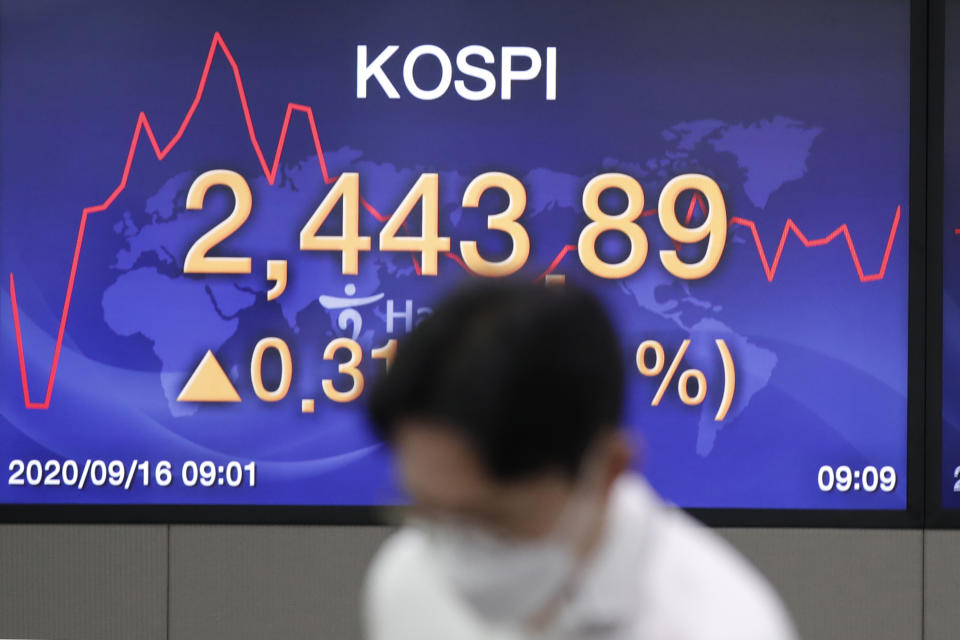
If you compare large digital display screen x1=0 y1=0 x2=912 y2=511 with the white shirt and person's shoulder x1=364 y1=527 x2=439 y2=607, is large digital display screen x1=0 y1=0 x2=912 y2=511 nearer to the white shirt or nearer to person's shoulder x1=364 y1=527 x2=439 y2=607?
person's shoulder x1=364 y1=527 x2=439 y2=607

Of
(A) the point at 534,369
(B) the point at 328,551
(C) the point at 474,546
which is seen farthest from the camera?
(B) the point at 328,551

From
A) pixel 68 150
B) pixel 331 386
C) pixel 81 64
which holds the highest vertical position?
pixel 81 64

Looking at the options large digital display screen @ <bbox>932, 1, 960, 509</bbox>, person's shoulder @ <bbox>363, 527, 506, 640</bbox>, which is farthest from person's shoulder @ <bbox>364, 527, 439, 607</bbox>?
large digital display screen @ <bbox>932, 1, 960, 509</bbox>

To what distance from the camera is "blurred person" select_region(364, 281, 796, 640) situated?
2.42 ft

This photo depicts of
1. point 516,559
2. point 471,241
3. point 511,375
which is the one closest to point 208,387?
point 471,241

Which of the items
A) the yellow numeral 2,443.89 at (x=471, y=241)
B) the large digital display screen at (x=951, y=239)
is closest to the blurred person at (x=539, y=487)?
the yellow numeral 2,443.89 at (x=471, y=241)

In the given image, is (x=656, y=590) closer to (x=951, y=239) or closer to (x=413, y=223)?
(x=413, y=223)

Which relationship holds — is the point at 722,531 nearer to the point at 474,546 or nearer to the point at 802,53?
the point at 802,53

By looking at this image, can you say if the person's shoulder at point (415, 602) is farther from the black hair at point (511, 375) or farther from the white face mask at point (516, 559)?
the black hair at point (511, 375)

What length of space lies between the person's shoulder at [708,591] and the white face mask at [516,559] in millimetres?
72

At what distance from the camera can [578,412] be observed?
0.76 metres

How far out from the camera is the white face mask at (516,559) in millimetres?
827

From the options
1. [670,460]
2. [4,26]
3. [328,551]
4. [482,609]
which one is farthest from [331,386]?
[482,609]

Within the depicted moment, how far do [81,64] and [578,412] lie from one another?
9.29ft
